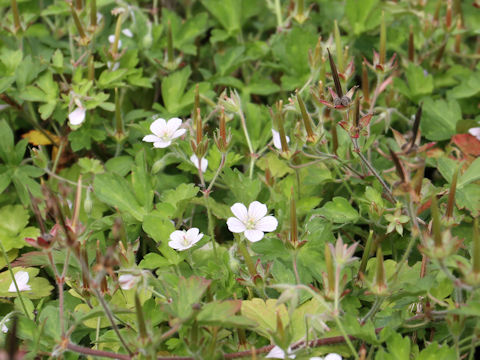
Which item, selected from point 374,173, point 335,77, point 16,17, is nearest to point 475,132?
point 374,173

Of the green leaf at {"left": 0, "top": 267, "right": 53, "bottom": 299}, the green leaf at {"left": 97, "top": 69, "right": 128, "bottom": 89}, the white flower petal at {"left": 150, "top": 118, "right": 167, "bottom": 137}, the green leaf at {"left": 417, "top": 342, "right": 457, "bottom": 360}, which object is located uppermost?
the green leaf at {"left": 97, "top": 69, "right": 128, "bottom": 89}

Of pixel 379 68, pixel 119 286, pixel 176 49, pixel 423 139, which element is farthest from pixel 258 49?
pixel 119 286

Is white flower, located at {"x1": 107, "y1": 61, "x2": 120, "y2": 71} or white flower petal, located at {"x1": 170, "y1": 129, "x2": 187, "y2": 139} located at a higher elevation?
white flower, located at {"x1": 107, "y1": 61, "x2": 120, "y2": 71}

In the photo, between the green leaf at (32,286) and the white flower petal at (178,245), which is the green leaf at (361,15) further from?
the green leaf at (32,286)

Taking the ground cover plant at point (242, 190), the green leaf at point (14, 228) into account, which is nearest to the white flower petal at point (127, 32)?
the ground cover plant at point (242, 190)

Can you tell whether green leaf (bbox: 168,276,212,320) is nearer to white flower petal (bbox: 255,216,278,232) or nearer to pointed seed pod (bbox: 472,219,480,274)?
white flower petal (bbox: 255,216,278,232)

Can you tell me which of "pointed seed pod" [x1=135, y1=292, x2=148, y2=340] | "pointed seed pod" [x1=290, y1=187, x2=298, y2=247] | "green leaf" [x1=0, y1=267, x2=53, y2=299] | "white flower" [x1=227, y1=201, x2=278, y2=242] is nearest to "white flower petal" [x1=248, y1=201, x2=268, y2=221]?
"white flower" [x1=227, y1=201, x2=278, y2=242]

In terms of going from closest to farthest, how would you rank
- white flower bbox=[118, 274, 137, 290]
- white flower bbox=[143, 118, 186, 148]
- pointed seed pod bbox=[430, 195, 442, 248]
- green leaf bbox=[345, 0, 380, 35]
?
pointed seed pod bbox=[430, 195, 442, 248], white flower bbox=[118, 274, 137, 290], white flower bbox=[143, 118, 186, 148], green leaf bbox=[345, 0, 380, 35]

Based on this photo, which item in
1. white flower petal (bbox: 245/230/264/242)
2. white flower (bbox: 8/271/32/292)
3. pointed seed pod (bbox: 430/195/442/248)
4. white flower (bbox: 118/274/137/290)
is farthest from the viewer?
white flower (bbox: 8/271/32/292)
